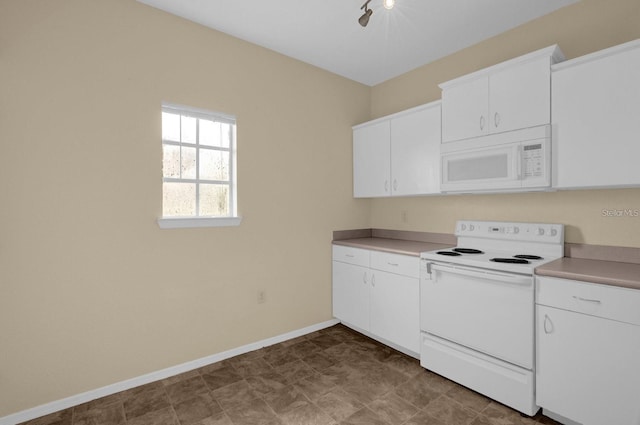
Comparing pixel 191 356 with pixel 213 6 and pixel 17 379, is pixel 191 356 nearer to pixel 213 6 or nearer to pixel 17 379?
pixel 17 379

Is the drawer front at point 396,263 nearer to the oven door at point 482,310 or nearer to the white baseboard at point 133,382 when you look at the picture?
the oven door at point 482,310

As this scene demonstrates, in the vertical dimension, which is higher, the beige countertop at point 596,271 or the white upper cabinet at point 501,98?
the white upper cabinet at point 501,98

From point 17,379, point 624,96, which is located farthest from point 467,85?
point 17,379

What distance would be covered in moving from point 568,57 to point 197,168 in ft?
9.96

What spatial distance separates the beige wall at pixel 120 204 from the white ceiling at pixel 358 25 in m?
0.19

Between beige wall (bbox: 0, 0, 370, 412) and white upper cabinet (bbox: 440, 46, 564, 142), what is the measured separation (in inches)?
58.7

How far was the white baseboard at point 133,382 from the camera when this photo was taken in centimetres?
198

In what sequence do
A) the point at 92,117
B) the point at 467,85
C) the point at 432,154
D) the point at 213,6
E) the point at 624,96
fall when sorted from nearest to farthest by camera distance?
the point at 624,96 → the point at 92,117 → the point at 213,6 → the point at 467,85 → the point at 432,154

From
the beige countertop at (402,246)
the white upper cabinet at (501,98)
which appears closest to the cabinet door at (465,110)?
the white upper cabinet at (501,98)

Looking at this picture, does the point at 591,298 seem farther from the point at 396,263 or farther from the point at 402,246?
the point at 402,246

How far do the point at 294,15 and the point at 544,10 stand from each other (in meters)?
1.92

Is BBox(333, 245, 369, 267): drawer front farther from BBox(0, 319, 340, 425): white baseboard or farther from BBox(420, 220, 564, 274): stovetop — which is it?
BBox(0, 319, 340, 425): white baseboard

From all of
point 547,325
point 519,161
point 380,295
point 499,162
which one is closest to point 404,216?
point 380,295

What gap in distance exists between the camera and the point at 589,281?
1.72 metres
